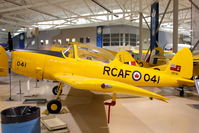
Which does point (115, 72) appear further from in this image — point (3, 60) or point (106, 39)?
point (106, 39)

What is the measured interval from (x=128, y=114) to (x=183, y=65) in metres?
2.20

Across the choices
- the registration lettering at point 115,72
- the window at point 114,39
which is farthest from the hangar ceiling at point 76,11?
the registration lettering at point 115,72

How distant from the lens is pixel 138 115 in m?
3.84

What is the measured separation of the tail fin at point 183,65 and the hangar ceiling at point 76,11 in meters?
7.90

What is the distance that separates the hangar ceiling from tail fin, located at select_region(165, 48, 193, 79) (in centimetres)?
790

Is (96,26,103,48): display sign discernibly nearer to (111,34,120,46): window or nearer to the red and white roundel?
(111,34,120,46): window

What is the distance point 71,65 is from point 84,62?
0.34m

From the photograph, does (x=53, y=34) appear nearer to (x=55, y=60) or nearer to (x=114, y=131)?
(x=55, y=60)

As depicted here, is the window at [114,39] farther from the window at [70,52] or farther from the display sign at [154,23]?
the window at [70,52]

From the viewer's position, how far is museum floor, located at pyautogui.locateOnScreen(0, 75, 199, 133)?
123 inches

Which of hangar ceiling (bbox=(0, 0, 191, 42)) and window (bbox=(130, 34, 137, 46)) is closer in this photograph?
hangar ceiling (bbox=(0, 0, 191, 42))

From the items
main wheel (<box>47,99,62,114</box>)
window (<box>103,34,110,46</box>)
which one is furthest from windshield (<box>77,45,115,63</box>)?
window (<box>103,34,110,46</box>)

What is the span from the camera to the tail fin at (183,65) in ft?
14.9

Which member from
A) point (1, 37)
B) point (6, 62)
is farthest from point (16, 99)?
point (1, 37)
